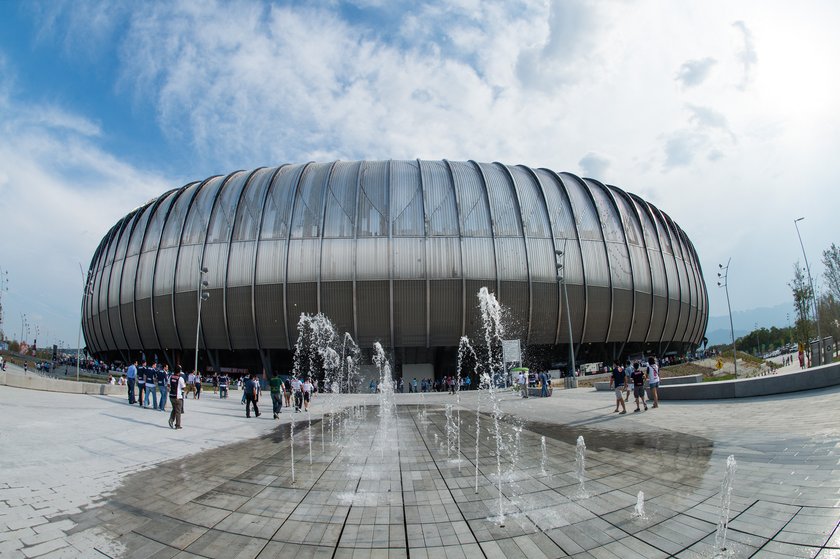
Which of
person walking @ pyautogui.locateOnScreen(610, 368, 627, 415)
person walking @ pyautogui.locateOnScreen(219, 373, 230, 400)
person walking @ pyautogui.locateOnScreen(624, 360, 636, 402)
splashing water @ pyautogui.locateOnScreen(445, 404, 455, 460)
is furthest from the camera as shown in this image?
person walking @ pyautogui.locateOnScreen(219, 373, 230, 400)

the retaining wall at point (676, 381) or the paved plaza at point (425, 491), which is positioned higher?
the paved plaza at point (425, 491)

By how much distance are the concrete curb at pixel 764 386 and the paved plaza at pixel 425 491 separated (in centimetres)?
342

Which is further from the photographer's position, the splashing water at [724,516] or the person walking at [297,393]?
the person walking at [297,393]

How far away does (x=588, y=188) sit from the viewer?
46906 mm

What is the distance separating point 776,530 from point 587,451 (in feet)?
16.0

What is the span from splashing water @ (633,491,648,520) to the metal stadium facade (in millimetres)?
33065

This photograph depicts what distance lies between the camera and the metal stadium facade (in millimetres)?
39438

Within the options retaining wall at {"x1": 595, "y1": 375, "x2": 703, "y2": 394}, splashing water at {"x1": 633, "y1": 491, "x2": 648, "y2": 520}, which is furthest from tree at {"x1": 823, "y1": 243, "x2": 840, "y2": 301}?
splashing water at {"x1": 633, "y1": 491, "x2": 648, "y2": 520}

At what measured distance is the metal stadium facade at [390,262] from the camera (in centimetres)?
3944

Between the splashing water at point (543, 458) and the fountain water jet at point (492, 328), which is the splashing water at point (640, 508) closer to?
the splashing water at point (543, 458)

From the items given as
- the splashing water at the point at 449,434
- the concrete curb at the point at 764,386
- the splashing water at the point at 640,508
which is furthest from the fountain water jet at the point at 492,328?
the splashing water at the point at 640,508

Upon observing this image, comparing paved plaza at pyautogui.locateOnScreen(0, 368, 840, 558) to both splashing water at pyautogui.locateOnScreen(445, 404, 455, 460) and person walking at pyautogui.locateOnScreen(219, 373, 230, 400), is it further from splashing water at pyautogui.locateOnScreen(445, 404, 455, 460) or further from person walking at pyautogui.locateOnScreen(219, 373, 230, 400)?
person walking at pyautogui.locateOnScreen(219, 373, 230, 400)

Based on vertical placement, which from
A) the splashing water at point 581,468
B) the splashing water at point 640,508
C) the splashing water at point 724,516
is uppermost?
the splashing water at point 724,516

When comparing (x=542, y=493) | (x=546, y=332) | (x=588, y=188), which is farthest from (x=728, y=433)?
(x=588, y=188)
